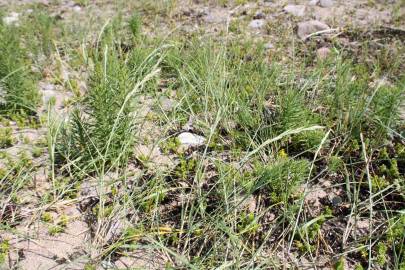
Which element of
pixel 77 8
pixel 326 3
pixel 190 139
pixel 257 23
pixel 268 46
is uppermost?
pixel 77 8

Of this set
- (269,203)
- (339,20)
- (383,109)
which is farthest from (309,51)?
(269,203)

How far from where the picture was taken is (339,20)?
16.3ft

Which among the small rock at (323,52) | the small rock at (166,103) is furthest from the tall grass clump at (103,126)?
the small rock at (323,52)

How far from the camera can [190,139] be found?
3.11 m

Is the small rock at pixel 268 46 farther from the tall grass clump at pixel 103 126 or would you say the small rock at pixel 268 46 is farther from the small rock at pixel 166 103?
the tall grass clump at pixel 103 126

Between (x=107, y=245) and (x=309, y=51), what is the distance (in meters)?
3.13

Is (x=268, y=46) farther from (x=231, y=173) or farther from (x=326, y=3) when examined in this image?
(x=231, y=173)

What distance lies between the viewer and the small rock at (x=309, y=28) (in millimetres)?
4750

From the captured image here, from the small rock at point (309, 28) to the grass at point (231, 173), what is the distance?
1403mm

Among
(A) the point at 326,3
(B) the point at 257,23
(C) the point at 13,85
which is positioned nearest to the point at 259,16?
(B) the point at 257,23

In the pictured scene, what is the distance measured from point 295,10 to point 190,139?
10.4 ft

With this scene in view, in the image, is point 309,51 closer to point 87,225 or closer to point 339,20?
point 339,20

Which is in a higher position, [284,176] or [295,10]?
[295,10]

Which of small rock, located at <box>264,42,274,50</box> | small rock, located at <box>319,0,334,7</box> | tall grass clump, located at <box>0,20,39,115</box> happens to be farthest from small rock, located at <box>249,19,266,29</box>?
tall grass clump, located at <box>0,20,39,115</box>
